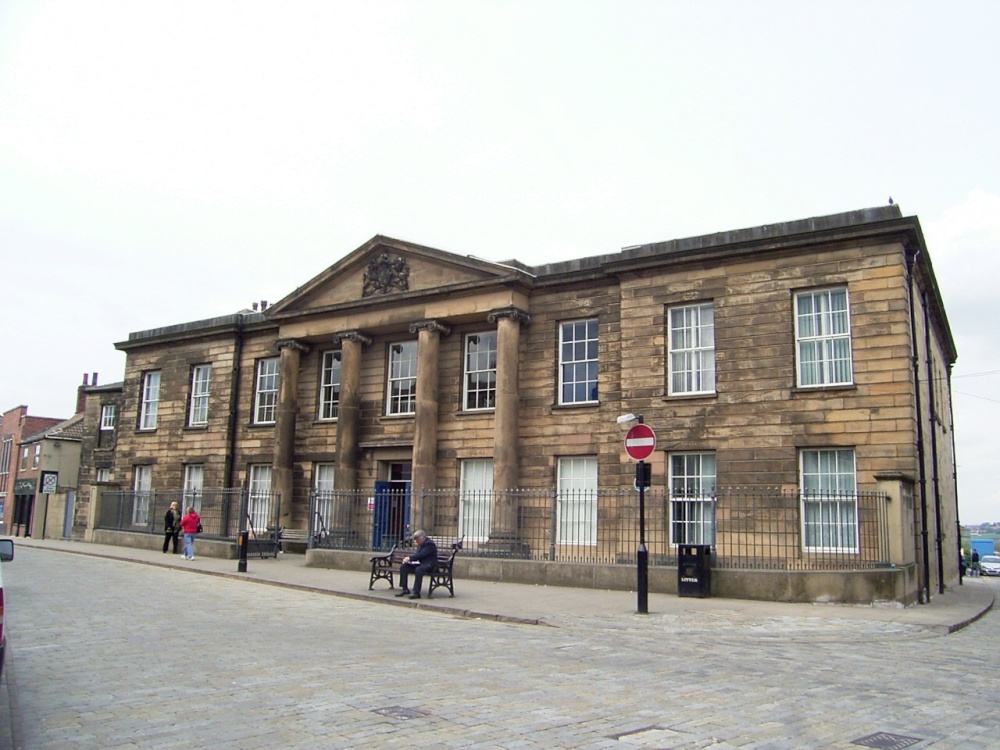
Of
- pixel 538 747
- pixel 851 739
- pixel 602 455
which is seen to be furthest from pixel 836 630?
pixel 602 455

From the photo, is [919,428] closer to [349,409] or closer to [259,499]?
[349,409]

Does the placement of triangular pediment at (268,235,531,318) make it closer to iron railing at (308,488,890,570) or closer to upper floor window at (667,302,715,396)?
upper floor window at (667,302,715,396)

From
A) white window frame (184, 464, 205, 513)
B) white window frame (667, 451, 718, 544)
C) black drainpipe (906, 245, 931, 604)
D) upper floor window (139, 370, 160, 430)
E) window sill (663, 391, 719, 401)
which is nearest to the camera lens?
black drainpipe (906, 245, 931, 604)

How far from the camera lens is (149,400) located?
34938mm

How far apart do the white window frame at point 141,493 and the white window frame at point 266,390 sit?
4631 millimetres

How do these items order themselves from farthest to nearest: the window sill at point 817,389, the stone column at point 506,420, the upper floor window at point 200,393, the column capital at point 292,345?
1. the upper floor window at point 200,393
2. the column capital at point 292,345
3. the stone column at point 506,420
4. the window sill at point 817,389

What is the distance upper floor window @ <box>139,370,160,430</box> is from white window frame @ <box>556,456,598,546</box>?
19.3m

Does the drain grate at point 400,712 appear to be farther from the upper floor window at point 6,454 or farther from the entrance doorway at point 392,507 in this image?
the upper floor window at point 6,454

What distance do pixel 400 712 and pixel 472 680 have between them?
1563 mm

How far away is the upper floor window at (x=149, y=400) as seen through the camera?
113 feet

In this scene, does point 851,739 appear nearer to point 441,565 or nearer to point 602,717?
point 602,717

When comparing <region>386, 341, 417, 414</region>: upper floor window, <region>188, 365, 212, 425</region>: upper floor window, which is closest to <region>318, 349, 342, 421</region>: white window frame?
<region>386, 341, 417, 414</region>: upper floor window

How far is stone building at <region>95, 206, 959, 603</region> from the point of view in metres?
18.9

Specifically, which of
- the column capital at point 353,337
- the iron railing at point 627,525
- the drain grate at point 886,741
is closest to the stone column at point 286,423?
the column capital at point 353,337
